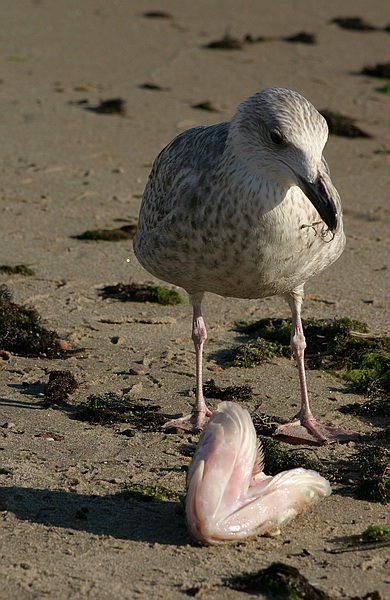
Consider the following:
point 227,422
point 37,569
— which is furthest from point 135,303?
point 37,569

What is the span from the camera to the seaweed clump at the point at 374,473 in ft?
17.0

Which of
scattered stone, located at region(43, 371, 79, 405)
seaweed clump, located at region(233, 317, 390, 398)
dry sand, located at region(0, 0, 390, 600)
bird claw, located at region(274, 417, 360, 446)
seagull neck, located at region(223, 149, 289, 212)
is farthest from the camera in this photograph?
seaweed clump, located at region(233, 317, 390, 398)

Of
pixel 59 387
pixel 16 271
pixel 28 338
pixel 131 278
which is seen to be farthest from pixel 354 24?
pixel 59 387

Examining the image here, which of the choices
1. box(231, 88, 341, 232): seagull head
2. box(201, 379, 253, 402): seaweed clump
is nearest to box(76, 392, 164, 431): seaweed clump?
box(201, 379, 253, 402): seaweed clump

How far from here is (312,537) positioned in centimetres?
475

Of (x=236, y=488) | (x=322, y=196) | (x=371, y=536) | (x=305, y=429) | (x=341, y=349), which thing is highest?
(x=322, y=196)

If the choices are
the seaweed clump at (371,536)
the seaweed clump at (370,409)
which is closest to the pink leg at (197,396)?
the seaweed clump at (370,409)

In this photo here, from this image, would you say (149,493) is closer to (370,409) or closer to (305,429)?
(305,429)

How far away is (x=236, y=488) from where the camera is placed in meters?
4.72

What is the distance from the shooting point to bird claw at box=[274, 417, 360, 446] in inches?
233

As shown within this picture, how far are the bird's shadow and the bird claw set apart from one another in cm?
112

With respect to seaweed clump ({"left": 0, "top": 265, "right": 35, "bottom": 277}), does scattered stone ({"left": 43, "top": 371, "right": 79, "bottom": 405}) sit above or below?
above

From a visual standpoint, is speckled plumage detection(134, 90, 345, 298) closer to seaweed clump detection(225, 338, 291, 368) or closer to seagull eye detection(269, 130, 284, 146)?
seagull eye detection(269, 130, 284, 146)

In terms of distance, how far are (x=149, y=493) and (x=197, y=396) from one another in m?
1.31
